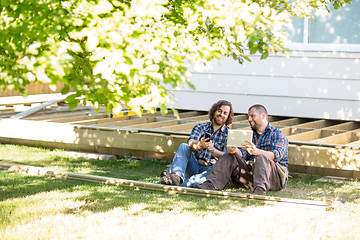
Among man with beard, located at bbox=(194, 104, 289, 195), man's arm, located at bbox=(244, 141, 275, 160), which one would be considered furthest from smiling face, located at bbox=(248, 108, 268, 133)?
man's arm, located at bbox=(244, 141, 275, 160)

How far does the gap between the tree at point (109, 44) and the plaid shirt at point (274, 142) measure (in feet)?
7.16

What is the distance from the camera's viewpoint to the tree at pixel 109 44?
2809 mm

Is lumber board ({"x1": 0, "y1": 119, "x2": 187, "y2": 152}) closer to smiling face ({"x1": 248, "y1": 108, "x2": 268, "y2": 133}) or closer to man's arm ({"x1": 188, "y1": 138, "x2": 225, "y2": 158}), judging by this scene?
man's arm ({"x1": 188, "y1": 138, "x2": 225, "y2": 158})

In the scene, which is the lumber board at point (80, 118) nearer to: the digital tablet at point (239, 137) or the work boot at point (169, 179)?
A: the work boot at point (169, 179)

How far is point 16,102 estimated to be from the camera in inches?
430

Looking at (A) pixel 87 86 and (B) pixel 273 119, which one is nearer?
(A) pixel 87 86

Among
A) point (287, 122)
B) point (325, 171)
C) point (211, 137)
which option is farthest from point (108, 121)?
point (325, 171)

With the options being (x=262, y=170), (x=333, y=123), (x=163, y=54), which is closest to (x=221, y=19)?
(x=163, y=54)

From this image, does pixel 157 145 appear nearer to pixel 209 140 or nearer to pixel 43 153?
pixel 209 140

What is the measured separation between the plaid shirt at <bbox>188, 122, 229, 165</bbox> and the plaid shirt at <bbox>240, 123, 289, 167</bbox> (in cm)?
36

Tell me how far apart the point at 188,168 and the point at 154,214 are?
1429 mm

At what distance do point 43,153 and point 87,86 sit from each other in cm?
529

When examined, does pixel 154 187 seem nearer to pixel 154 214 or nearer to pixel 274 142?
pixel 154 214

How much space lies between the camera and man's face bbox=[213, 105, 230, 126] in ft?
19.9
